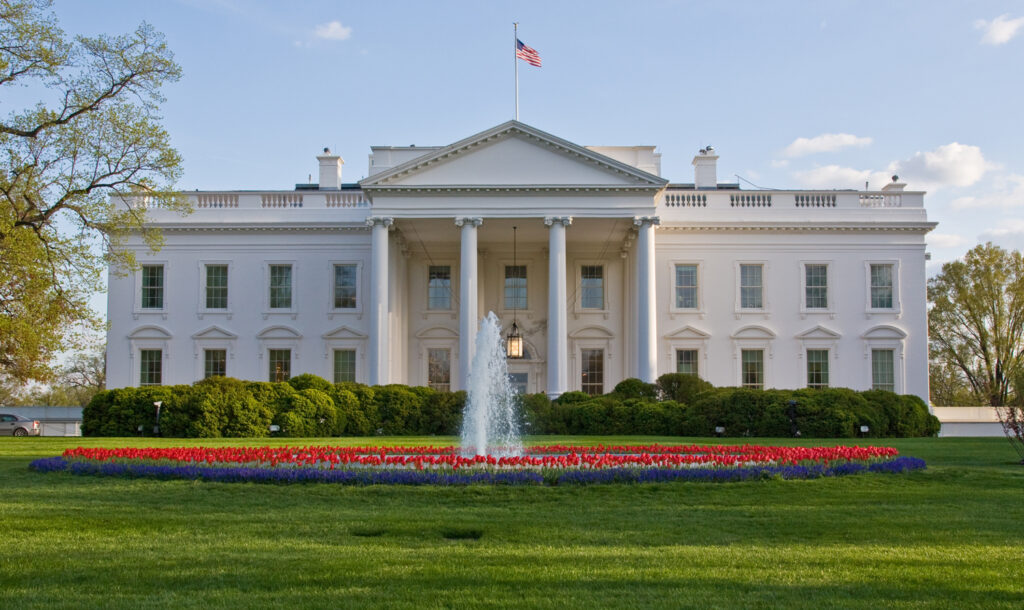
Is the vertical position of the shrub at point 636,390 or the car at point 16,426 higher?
the shrub at point 636,390

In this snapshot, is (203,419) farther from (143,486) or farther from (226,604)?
(226,604)

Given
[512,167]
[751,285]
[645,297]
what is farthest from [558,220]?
[751,285]

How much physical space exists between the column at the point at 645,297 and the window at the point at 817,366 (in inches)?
304

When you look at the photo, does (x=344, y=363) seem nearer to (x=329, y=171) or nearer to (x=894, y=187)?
(x=329, y=171)

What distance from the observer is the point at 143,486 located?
12078 mm

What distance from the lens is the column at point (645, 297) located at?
32312mm

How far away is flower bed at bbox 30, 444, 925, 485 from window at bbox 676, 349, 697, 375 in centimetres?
2048

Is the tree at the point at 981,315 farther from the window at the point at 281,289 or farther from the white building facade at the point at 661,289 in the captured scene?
the window at the point at 281,289

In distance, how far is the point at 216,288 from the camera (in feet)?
121

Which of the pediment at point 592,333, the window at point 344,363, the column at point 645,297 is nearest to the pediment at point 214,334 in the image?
the window at point 344,363

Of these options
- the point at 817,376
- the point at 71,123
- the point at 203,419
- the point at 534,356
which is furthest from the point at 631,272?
the point at 71,123

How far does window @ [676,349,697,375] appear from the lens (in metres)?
36.5

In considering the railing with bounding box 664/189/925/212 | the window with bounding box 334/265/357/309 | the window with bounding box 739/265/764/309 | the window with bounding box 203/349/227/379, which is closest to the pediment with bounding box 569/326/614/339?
the window with bounding box 739/265/764/309

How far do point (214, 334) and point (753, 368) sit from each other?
71.5 feet
